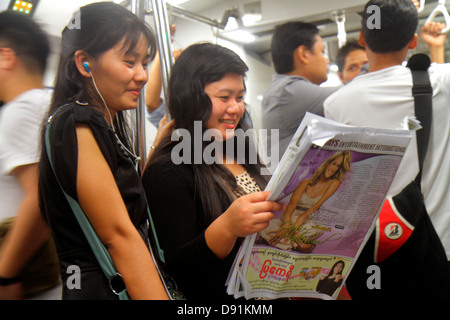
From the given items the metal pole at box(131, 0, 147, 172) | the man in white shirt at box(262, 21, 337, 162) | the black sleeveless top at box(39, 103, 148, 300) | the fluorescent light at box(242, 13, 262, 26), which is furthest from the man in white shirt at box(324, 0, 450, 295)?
the fluorescent light at box(242, 13, 262, 26)

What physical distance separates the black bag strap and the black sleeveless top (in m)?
0.75

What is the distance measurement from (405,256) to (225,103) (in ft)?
1.91

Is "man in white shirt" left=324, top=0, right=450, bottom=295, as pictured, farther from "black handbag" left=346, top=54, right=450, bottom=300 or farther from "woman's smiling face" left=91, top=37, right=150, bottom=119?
"woman's smiling face" left=91, top=37, right=150, bottom=119

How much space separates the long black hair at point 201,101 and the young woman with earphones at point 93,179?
20cm

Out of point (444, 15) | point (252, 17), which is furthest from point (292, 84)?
point (252, 17)

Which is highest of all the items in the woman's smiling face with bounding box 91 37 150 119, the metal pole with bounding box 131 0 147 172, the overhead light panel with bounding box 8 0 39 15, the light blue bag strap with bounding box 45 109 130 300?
the overhead light panel with bounding box 8 0 39 15

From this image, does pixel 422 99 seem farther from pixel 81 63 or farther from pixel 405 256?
pixel 81 63

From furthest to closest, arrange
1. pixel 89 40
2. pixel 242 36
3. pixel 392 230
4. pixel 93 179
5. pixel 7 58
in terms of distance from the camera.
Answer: pixel 242 36
pixel 7 58
pixel 392 230
pixel 89 40
pixel 93 179

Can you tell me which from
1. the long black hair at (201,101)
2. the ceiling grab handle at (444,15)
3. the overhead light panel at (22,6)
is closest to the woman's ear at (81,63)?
the long black hair at (201,101)

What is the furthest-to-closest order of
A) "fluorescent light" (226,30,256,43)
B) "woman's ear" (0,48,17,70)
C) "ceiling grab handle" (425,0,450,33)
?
"fluorescent light" (226,30,256,43) → "ceiling grab handle" (425,0,450,33) → "woman's ear" (0,48,17,70)

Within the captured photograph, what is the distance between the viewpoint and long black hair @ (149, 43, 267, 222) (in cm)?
98

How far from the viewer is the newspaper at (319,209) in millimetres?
630

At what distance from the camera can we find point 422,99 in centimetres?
105
